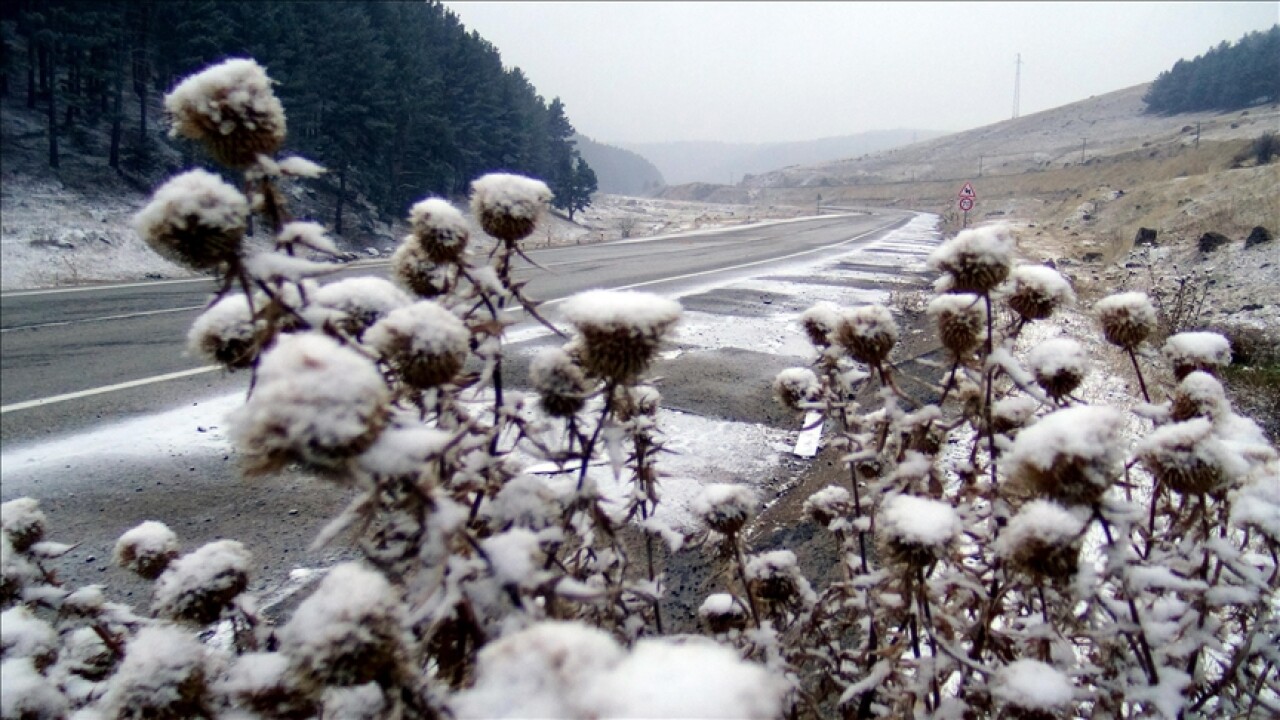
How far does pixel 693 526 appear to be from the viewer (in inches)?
131

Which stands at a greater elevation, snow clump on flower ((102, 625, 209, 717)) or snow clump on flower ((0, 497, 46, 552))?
snow clump on flower ((0, 497, 46, 552))

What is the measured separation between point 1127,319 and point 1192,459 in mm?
478

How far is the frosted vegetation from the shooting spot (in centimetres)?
75

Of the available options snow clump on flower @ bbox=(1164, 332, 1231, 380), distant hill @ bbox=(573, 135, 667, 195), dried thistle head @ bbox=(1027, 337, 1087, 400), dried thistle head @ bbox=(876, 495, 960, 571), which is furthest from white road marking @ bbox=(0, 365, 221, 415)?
distant hill @ bbox=(573, 135, 667, 195)

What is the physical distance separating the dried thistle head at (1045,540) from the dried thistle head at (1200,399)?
636mm

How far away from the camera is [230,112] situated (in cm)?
103

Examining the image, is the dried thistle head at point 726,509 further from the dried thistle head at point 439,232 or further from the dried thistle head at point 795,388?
the dried thistle head at point 439,232

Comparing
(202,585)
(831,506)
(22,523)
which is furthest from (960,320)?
(22,523)

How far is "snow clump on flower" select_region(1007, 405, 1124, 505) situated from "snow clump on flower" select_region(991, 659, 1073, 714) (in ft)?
1.16

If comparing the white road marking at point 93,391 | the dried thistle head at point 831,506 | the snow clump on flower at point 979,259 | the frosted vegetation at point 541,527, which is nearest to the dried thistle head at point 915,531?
the frosted vegetation at point 541,527

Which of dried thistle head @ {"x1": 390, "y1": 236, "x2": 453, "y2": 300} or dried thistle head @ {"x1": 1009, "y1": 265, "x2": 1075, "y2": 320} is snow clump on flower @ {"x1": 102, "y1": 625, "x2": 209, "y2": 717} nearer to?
dried thistle head @ {"x1": 390, "y1": 236, "x2": 453, "y2": 300}

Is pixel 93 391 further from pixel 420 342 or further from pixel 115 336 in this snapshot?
pixel 420 342

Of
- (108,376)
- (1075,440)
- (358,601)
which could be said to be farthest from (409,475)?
(108,376)

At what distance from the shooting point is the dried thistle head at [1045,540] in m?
1.05
